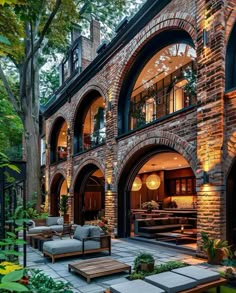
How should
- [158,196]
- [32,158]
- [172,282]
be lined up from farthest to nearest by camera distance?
[158,196] → [32,158] → [172,282]

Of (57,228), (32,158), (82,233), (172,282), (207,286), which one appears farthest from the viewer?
(32,158)

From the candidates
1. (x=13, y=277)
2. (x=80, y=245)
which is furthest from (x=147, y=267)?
(x=13, y=277)

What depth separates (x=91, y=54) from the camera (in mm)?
17328

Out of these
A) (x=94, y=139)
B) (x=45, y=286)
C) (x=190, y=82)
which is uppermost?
(x=190, y=82)

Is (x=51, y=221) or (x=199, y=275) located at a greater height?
(x=199, y=275)

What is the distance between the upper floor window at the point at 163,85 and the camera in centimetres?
884

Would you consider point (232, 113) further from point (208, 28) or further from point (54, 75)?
point (54, 75)

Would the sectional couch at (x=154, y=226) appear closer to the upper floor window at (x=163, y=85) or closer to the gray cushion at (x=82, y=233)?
the gray cushion at (x=82, y=233)

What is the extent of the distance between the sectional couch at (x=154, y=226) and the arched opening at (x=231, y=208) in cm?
399

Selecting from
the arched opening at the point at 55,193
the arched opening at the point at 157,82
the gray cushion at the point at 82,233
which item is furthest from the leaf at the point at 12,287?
the arched opening at the point at 55,193

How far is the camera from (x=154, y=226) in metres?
10.3

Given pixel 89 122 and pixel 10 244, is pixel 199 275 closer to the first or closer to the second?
pixel 10 244

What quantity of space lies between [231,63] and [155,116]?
3.74 metres

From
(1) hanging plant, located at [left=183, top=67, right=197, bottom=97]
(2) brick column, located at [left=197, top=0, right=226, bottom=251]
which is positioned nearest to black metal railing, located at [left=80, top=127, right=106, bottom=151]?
(1) hanging plant, located at [left=183, top=67, right=197, bottom=97]
